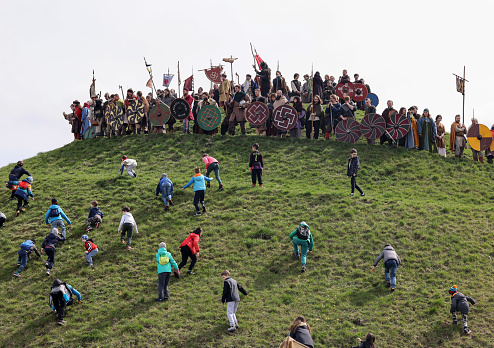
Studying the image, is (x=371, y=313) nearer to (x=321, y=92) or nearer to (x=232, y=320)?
(x=232, y=320)

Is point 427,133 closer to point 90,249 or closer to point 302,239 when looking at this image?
point 302,239

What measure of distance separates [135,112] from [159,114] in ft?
4.68

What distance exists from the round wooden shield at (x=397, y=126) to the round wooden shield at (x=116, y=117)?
618 inches

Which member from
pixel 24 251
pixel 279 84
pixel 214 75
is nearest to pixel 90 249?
pixel 24 251

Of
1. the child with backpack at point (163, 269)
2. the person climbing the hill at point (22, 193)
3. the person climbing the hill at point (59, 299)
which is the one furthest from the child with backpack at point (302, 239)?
the person climbing the hill at point (22, 193)

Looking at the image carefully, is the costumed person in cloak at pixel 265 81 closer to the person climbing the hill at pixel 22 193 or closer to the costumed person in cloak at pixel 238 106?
the costumed person in cloak at pixel 238 106

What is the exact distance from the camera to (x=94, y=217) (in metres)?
23.8

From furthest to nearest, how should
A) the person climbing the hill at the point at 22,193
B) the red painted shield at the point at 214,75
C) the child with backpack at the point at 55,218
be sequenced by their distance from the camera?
the red painted shield at the point at 214,75 → the person climbing the hill at the point at 22,193 → the child with backpack at the point at 55,218

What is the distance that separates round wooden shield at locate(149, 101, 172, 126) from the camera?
34406 millimetres

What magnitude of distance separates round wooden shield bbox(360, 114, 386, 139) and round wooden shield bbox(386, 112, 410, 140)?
393 millimetres

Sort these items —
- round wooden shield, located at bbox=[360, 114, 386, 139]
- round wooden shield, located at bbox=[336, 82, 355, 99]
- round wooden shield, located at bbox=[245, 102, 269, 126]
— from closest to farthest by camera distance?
round wooden shield, located at bbox=[360, 114, 386, 139], round wooden shield, located at bbox=[245, 102, 269, 126], round wooden shield, located at bbox=[336, 82, 355, 99]

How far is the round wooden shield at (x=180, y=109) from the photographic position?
3419 centimetres

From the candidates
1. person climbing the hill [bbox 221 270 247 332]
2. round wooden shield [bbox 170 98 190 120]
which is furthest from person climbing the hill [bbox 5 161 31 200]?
person climbing the hill [bbox 221 270 247 332]

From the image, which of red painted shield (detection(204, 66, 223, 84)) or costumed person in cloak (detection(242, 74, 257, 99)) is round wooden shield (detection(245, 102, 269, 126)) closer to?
costumed person in cloak (detection(242, 74, 257, 99))
